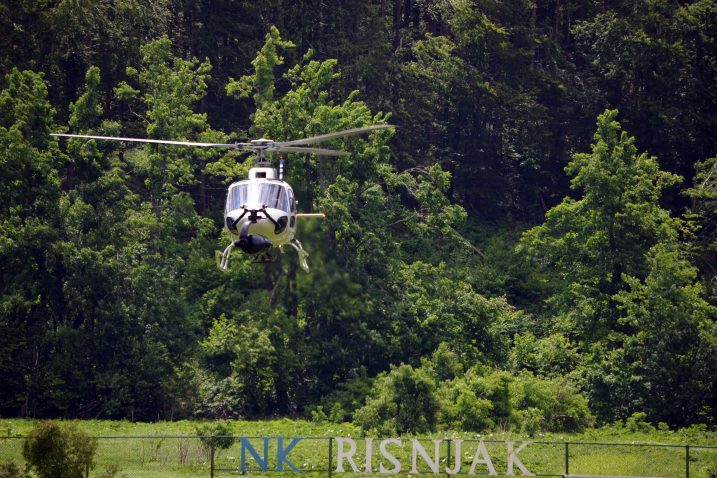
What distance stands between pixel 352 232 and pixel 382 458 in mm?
15750

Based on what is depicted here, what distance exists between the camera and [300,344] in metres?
52.1

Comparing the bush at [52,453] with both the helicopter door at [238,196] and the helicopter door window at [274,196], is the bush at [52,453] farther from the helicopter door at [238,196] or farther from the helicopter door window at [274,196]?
the helicopter door window at [274,196]

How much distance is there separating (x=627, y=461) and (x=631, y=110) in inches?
987

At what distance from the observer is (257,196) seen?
32.8 m

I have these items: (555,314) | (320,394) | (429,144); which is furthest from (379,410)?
(429,144)

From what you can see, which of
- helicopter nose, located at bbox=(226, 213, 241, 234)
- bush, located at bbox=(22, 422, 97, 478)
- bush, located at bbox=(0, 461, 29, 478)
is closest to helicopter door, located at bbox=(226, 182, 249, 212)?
helicopter nose, located at bbox=(226, 213, 241, 234)

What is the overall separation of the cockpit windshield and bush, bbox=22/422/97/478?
6.37 m

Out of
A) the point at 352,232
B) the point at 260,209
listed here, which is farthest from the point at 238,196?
the point at 352,232

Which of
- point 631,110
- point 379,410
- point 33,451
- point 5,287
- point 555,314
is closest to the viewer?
point 33,451

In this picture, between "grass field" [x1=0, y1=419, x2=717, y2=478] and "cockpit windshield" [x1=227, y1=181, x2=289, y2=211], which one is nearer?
"cockpit windshield" [x1=227, y1=181, x2=289, y2=211]

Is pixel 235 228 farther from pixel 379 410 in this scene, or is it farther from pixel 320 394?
pixel 320 394

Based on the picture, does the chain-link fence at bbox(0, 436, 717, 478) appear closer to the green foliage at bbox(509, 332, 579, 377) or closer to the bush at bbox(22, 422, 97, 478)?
the bush at bbox(22, 422, 97, 478)

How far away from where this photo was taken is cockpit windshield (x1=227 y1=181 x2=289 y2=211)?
32719 mm

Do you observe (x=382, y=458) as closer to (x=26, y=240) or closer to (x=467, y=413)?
(x=467, y=413)
